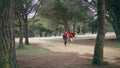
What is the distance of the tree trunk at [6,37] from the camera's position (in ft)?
28.2

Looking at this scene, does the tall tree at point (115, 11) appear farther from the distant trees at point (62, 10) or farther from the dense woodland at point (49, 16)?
the distant trees at point (62, 10)

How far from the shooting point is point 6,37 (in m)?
8.66

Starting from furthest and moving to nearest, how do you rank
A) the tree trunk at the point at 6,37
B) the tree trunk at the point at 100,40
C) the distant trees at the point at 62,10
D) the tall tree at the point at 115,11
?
the distant trees at the point at 62,10
the tall tree at the point at 115,11
the tree trunk at the point at 100,40
the tree trunk at the point at 6,37

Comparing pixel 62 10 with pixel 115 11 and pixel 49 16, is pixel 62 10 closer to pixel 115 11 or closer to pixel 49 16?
pixel 49 16

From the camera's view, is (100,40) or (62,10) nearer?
(100,40)

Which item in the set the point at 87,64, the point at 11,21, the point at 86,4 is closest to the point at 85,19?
the point at 86,4

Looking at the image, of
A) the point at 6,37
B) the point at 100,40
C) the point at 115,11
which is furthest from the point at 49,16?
the point at 6,37

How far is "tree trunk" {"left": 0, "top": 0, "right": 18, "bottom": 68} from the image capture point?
28.2ft

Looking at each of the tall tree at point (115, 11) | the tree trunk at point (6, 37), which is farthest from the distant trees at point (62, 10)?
the tree trunk at point (6, 37)

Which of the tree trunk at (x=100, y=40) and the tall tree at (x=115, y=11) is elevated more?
the tall tree at (x=115, y=11)

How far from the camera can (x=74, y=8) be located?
38.8 meters

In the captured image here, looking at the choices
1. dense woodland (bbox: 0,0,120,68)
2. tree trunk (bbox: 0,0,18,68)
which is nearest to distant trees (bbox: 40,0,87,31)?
dense woodland (bbox: 0,0,120,68)

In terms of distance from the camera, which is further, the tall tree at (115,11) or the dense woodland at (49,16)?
the tall tree at (115,11)

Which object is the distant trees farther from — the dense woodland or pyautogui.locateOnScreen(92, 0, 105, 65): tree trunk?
pyautogui.locateOnScreen(92, 0, 105, 65): tree trunk
